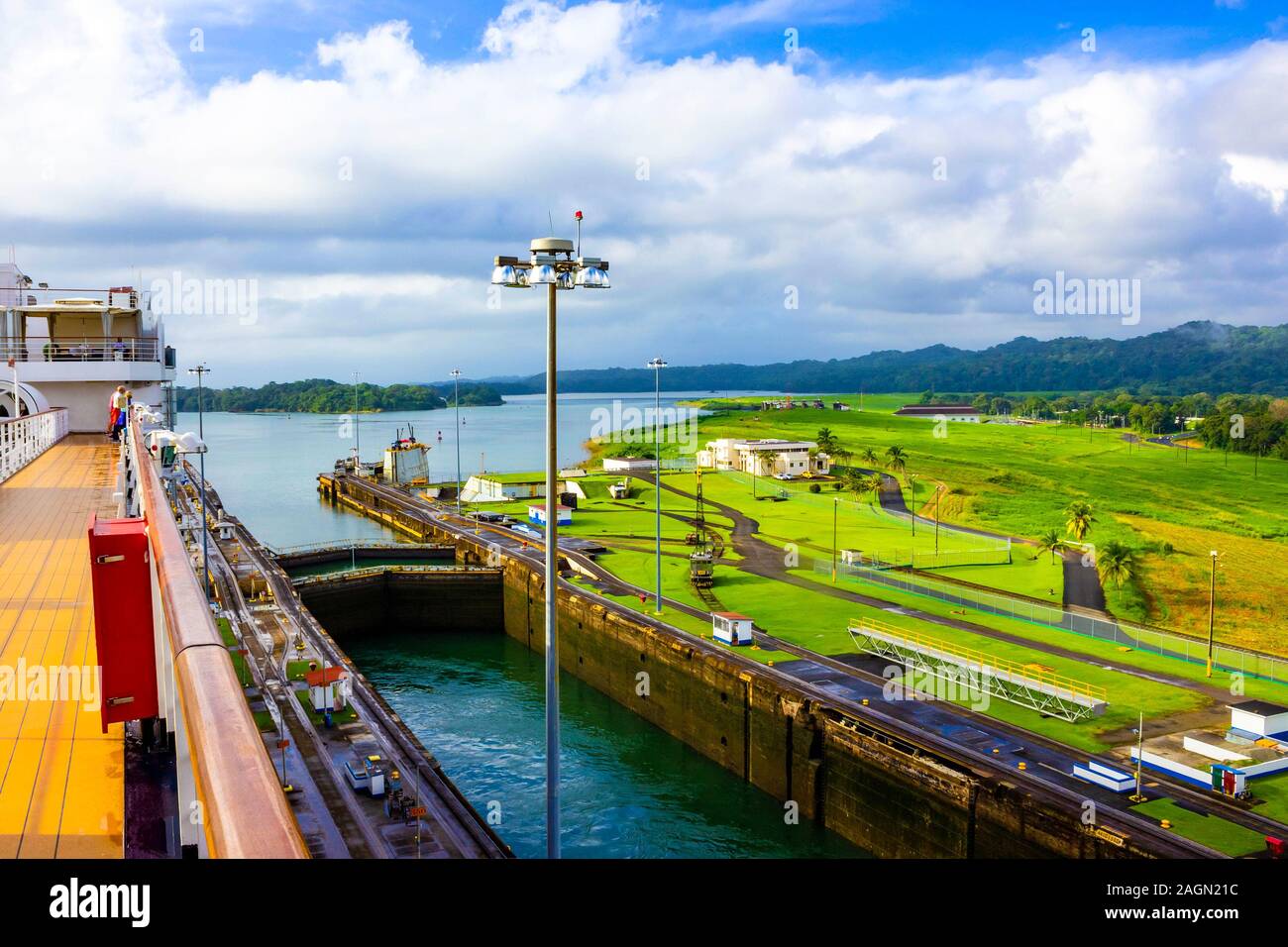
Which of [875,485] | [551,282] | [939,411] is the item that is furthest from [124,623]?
[939,411]

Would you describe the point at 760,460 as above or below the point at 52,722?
below

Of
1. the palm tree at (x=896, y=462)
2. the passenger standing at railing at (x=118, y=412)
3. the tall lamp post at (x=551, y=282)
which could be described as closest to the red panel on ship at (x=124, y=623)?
the tall lamp post at (x=551, y=282)

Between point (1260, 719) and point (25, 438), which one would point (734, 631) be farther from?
point (25, 438)

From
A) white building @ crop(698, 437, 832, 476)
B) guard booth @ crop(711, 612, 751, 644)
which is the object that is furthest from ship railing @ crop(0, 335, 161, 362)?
white building @ crop(698, 437, 832, 476)

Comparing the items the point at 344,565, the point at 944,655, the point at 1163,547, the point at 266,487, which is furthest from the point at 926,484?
the point at 266,487

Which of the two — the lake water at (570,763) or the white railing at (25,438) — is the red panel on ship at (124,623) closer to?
the white railing at (25,438)

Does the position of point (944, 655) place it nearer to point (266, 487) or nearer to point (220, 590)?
point (220, 590)
